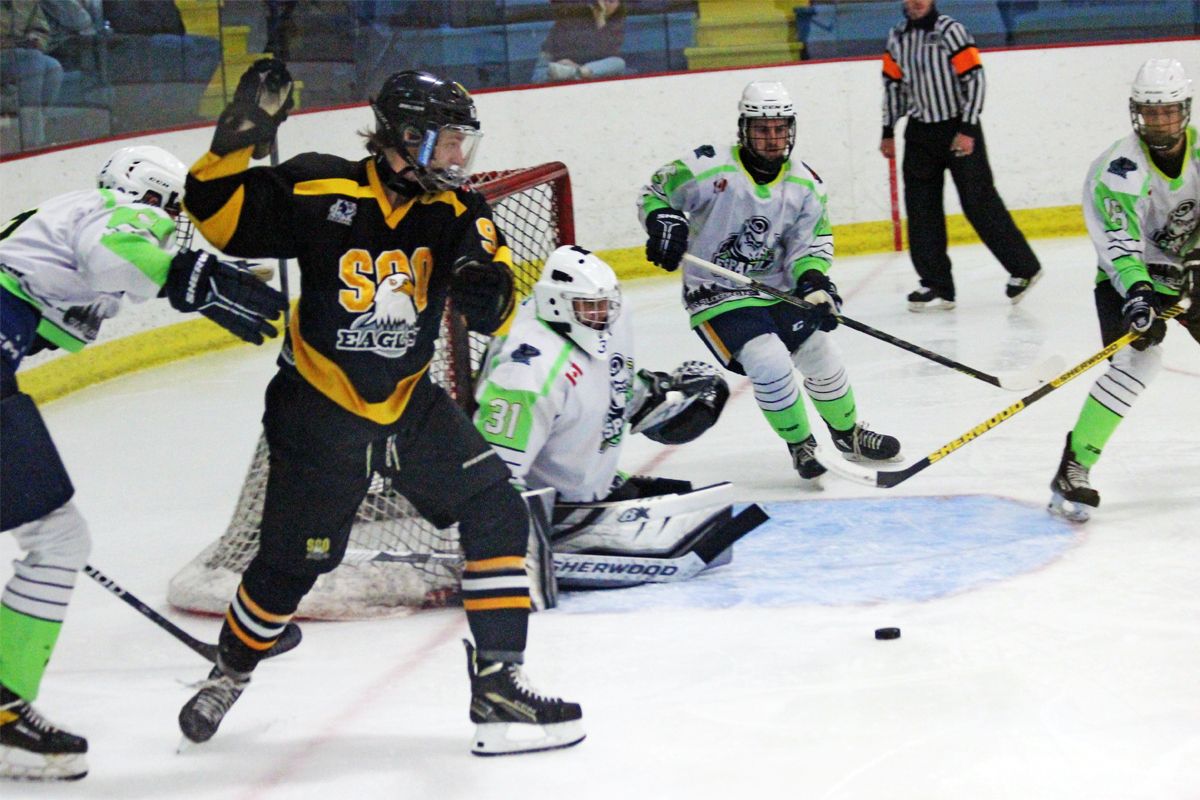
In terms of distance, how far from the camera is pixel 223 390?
19.3ft

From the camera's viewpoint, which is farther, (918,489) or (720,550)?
(918,489)

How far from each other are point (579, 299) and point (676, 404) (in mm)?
503

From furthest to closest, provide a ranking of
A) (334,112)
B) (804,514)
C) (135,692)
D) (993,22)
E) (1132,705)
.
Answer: (993,22) → (334,112) → (804,514) → (135,692) → (1132,705)

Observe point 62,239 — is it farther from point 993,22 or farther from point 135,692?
point 993,22

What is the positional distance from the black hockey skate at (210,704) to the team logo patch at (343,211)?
753mm

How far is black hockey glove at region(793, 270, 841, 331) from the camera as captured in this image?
4375mm

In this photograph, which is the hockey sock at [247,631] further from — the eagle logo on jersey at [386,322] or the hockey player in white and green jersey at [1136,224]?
the hockey player in white and green jersey at [1136,224]

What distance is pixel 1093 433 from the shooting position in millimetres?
3916

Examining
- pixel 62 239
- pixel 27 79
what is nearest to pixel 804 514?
pixel 62 239

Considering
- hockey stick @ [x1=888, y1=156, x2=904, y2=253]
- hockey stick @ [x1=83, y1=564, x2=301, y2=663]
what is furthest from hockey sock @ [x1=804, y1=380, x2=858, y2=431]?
hockey stick @ [x1=888, y1=156, x2=904, y2=253]

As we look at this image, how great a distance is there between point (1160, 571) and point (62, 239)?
220 cm

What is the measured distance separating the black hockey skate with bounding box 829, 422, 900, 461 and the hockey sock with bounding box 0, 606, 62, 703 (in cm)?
248

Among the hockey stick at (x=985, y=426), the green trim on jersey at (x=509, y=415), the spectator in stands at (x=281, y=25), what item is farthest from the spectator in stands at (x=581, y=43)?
the green trim on jersey at (x=509, y=415)

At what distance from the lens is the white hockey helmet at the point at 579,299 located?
345cm
